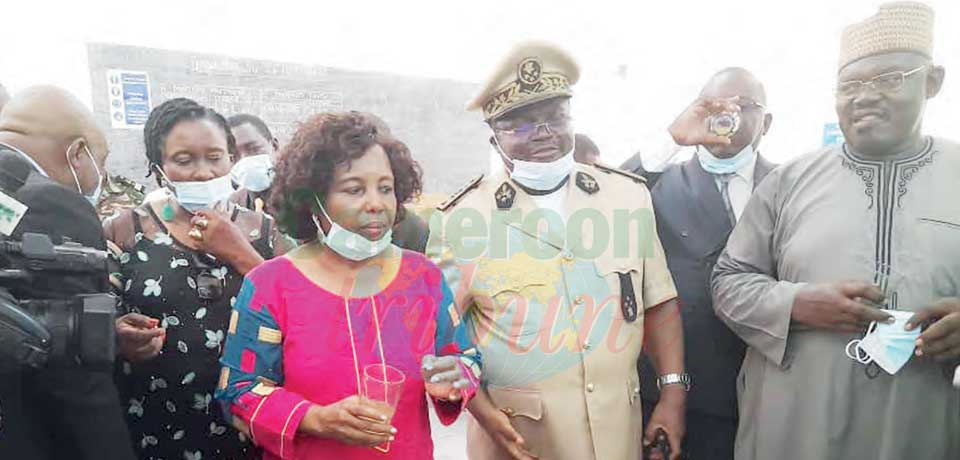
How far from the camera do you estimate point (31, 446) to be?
1.55m

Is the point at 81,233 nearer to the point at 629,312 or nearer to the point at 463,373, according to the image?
the point at 463,373

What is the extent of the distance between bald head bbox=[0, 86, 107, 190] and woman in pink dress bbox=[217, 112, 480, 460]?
0.65 metres

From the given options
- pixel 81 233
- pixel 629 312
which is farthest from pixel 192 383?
pixel 629 312

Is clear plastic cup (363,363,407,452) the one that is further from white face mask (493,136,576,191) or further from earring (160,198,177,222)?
earring (160,198,177,222)

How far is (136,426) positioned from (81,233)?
85 cm

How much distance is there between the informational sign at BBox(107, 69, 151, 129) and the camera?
5.19 metres

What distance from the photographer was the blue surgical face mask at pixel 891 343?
67.4 inches

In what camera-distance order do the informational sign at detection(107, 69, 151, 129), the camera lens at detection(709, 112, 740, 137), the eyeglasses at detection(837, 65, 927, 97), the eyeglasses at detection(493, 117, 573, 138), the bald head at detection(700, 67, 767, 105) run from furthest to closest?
the informational sign at detection(107, 69, 151, 129) < the bald head at detection(700, 67, 767, 105) < the camera lens at detection(709, 112, 740, 137) < the eyeglasses at detection(493, 117, 573, 138) < the eyeglasses at detection(837, 65, 927, 97)

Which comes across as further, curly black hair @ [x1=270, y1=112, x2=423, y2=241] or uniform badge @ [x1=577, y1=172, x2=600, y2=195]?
uniform badge @ [x1=577, y1=172, x2=600, y2=195]

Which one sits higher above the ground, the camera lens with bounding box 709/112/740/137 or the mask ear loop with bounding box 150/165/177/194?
the camera lens with bounding box 709/112/740/137

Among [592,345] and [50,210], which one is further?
[592,345]

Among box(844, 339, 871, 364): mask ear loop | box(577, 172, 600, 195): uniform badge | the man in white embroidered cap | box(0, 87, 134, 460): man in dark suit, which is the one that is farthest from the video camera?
box(844, 339, 871, 364): mask ear loop

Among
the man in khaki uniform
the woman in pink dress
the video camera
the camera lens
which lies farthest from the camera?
the camera lens

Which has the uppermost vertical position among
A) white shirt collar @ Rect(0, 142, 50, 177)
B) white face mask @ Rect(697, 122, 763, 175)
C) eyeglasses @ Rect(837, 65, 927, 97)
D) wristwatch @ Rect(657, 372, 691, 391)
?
eyeglasses @ Rect(837, 65, 927, 97)
